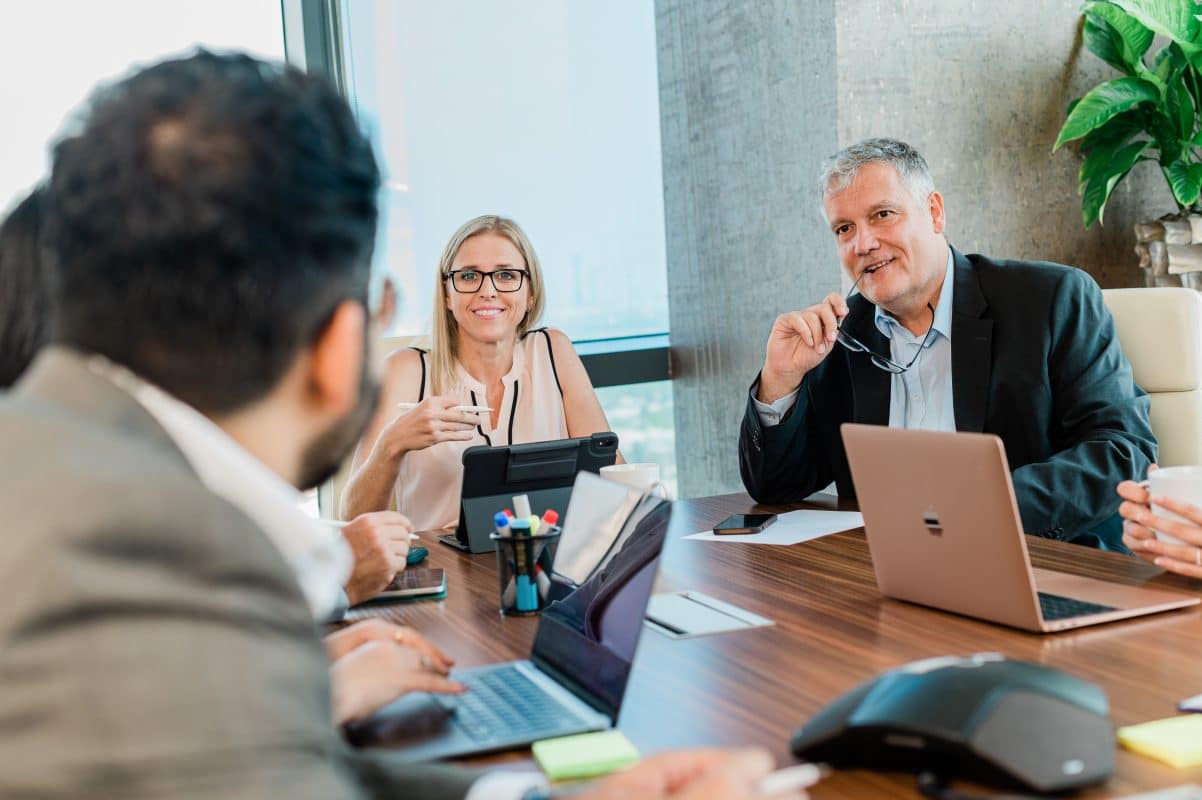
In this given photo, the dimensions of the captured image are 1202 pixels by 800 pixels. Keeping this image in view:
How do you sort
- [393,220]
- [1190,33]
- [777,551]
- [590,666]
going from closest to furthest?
[590,666] → [777,551] → [1190,33] → [393,220]

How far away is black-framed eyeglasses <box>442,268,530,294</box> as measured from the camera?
9.54ft

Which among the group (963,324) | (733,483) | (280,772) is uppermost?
(963,324)

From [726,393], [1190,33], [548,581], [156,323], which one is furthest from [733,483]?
[156,323]

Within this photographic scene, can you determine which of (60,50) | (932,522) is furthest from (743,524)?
(60,50)

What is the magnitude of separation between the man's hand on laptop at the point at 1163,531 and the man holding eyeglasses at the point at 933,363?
51 cm

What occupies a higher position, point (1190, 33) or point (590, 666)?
point (1190, 33)

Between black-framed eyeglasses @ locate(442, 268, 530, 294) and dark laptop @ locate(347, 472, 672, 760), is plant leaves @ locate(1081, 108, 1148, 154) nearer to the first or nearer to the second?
black-framed eyeglasses @ locate(442, 268, 530, 294)

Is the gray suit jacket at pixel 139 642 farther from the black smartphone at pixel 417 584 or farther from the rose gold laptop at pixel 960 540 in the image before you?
the black smartphone at pixel 417 584

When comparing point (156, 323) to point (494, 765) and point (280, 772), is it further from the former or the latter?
point (494, 765)

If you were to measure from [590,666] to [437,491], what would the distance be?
1.53m

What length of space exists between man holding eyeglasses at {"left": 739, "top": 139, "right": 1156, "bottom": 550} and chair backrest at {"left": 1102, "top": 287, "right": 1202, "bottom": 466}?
0.07m

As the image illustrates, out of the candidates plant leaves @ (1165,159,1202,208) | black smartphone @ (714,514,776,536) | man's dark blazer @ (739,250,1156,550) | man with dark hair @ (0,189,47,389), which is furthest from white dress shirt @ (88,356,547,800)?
plant leaves @ (1165,159,1202,208)

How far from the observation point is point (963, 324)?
2.50 meters

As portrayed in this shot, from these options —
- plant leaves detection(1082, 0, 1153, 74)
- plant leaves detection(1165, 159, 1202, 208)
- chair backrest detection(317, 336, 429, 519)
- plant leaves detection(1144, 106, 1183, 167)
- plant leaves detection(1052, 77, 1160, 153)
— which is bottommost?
chair backrest detection(317, 336, 429, 519)
